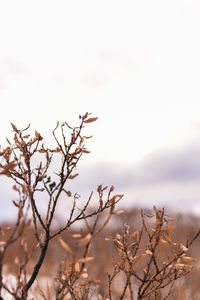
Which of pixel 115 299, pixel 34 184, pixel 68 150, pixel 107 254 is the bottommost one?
pixel 115 299

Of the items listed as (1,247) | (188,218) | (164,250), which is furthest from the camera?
(188,218)

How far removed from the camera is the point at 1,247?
1.63 metres

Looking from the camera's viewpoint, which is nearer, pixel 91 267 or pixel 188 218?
pixel 91 267

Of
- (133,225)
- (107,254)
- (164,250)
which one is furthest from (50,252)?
(164,250)

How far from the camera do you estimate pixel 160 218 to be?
78.7 inches

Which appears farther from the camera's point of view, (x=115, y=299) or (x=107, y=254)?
(x=107, y=254)

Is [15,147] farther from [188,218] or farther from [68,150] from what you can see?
[188,218]

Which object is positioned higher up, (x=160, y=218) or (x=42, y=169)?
(x=42, y=169)

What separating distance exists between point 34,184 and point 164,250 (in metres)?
9.57

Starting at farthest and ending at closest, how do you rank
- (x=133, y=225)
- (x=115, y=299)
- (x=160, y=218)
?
(x=133, y=225) → (x=115, y=299) → (x=160, y=218)

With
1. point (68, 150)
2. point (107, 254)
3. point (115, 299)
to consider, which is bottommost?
point (115, 299)

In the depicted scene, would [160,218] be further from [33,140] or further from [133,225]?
[133,225]

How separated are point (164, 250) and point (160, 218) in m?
9.63

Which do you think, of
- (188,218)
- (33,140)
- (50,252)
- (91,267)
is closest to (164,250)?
(91,267)
